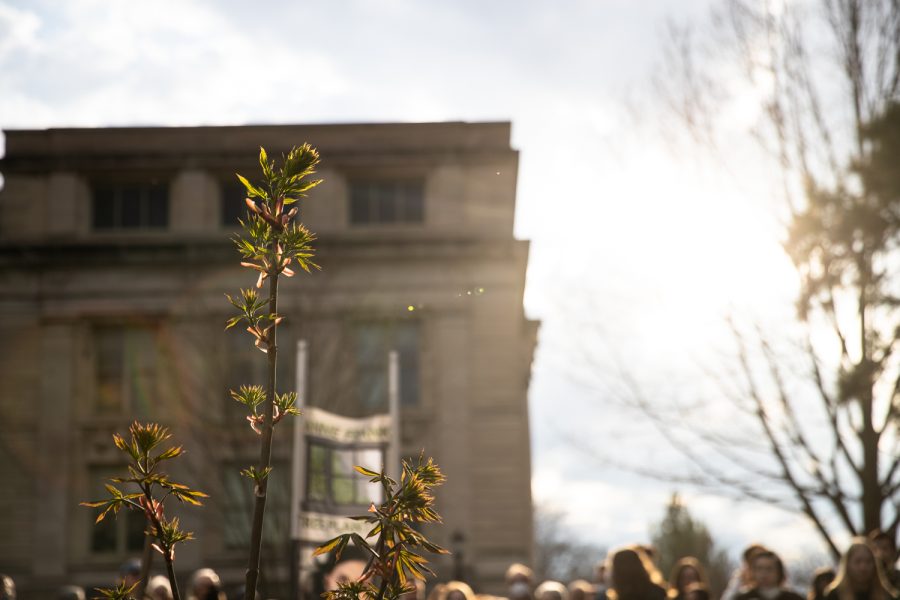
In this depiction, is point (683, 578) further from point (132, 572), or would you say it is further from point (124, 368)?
point (124, 368)

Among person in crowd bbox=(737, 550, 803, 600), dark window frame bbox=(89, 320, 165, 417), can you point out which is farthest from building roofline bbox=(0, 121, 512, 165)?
person in crowd bbox=(737, 550, 803, 600)

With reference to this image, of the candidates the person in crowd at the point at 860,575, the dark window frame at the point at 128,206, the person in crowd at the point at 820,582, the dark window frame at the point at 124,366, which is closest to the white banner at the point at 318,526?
the person in crowd at the point at 820,582

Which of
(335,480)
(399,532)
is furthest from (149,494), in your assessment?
(335,480)

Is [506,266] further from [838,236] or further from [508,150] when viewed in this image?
[838,236]

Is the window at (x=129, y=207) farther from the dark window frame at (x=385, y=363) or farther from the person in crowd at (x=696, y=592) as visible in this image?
the person in crowd at (x=696, y=592)

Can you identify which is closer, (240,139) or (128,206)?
(240,139)

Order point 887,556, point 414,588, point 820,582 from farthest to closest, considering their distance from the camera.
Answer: point 887,556
point 820,582
point 414,588

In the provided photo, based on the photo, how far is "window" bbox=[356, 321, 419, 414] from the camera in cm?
3294

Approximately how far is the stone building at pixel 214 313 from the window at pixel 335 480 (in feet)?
48.2

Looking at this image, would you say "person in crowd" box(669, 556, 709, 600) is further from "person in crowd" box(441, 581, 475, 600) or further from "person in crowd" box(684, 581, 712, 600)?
"person in crowd" box(441, 581, 475, 600)

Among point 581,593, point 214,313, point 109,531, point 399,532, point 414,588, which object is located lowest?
point 109,531

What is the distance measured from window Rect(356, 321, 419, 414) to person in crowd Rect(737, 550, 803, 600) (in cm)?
2193

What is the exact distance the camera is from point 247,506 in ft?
107

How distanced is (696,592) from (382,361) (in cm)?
2167
